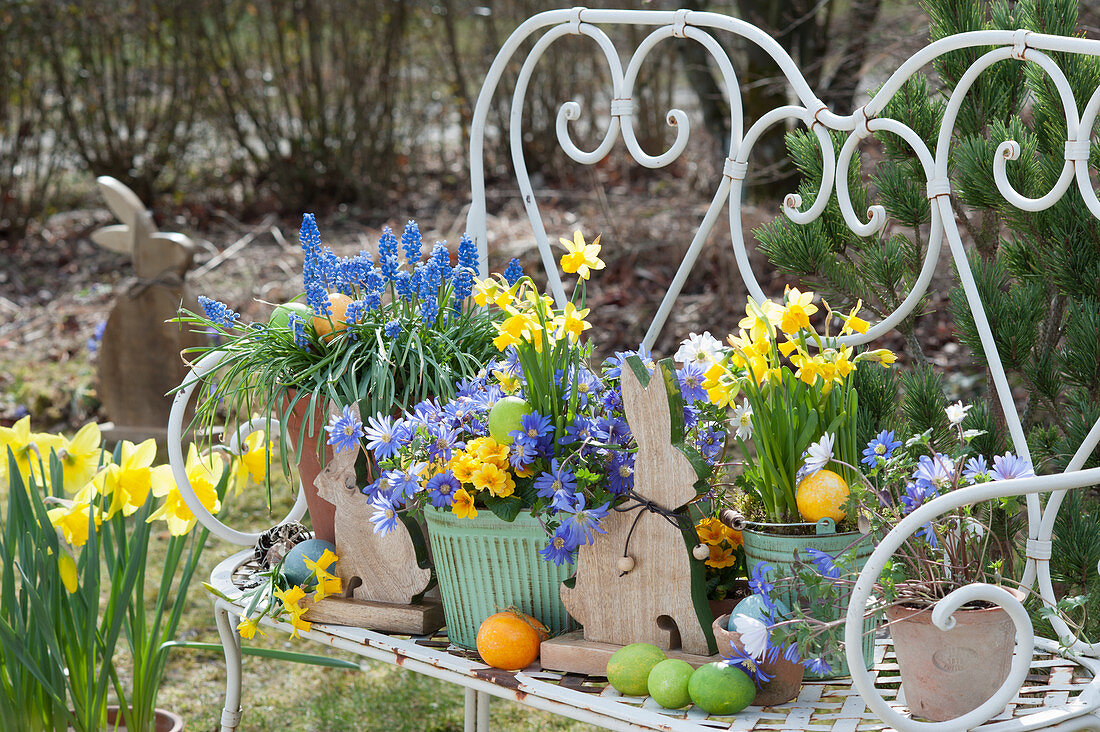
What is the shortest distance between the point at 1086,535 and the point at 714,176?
339 cm

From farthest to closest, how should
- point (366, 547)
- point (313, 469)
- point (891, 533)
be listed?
point (313, 469) → point (366, 547) → point (891, 533)

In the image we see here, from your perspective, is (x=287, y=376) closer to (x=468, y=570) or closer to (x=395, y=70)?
(x=468, y=570)

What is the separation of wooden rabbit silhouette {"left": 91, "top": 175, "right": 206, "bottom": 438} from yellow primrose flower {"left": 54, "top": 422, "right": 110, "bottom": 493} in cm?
193

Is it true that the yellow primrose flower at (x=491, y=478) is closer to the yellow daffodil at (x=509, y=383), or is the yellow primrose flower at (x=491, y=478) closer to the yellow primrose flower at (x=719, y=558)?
the yellow daffodil at (x=509, y=383)

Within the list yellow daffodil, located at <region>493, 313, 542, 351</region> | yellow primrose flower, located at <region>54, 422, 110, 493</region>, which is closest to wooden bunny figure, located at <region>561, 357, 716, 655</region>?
yellow daffodil, located at <region>493, 313, 542, 351</region>

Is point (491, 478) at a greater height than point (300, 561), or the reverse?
point (491, 478)

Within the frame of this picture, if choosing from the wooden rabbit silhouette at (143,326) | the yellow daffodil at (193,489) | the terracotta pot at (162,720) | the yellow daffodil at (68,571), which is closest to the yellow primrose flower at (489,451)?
the yellow daffodil at (193,489)

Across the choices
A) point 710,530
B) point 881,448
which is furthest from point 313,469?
point 881,448

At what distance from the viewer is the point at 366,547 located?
1492 mm

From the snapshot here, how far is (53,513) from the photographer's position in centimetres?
160

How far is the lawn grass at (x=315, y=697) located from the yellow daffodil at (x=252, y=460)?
0.52 metres

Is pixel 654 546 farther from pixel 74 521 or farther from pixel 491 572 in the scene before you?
pixel 74 521

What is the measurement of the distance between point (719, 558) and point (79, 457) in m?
1.02

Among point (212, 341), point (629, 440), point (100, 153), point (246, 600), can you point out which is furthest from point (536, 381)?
point (100, 153)
